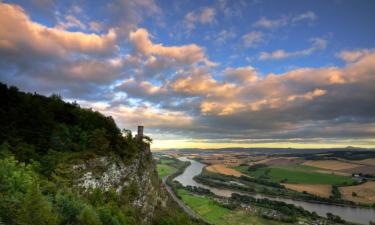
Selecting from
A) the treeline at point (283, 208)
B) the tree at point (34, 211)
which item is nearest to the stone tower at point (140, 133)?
the tree at point (34, 211)

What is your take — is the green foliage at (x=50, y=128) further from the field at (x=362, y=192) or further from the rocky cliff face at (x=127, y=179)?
the field at (x=362, y=192)

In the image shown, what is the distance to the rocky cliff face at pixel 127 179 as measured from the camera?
2684 centimetres

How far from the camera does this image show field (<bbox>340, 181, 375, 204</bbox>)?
121 m

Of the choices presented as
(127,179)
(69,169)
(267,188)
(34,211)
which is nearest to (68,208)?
(34,211)

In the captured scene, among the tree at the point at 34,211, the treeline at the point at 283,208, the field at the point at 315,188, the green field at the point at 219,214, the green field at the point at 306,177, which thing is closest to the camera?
the tree at the point at 34,211

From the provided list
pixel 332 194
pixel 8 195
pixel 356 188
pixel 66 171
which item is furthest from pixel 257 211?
pixel 8 195

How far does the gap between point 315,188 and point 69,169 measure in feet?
→ 474

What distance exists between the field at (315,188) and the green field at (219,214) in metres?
53.5

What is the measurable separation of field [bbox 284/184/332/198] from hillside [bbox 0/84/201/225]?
381 feet

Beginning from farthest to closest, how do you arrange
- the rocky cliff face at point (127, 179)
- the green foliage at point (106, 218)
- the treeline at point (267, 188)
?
the treeline at point (267, 188) → the rocky cliff face at point (127, 179) → the green foliage at point (106, 218)

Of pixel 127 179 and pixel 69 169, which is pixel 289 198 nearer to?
pixel 127 179

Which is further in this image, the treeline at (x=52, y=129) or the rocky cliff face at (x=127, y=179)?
the rocky cliff face at (x=127, y=179)

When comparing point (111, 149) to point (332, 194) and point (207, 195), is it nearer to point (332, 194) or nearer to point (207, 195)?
point (207, 195)

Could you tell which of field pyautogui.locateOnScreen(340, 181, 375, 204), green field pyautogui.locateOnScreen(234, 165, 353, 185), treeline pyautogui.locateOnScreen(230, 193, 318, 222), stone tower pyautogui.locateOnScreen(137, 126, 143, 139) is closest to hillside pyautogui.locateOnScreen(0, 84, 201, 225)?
stone tower pyautogui.locateOnScreen(137, 126, 143, 139)
